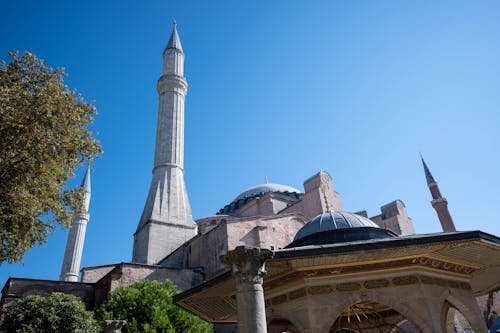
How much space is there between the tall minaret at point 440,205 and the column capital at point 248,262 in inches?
739

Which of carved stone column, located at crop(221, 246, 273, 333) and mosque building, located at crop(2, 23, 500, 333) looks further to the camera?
mosque building, located at crop(2, 23, 500, 333)

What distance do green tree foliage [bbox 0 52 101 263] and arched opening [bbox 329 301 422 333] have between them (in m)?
5.63

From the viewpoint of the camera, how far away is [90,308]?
610 inches

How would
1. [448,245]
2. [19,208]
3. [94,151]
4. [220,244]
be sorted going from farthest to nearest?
[220,244] → [94,151] → [19,208] → [448,245]

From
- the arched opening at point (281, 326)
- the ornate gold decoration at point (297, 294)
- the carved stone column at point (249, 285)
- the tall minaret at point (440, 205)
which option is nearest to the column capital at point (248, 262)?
the carved stone column at point (249, 285)

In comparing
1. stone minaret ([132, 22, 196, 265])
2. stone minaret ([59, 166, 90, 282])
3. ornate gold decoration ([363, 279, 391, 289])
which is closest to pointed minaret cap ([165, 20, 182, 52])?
stone minaret ([132, 22, 196, 265])

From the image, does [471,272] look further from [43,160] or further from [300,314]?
[43,160]

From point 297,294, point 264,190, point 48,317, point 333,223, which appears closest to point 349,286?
point 297,294

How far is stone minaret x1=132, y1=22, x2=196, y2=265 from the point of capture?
1977cm

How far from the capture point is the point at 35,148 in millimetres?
6668

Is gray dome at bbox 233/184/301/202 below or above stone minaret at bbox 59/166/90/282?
above

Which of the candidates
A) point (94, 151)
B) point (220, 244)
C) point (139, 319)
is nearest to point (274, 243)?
point (220, 244)

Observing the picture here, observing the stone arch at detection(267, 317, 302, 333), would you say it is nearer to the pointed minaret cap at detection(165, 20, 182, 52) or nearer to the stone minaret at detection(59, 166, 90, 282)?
the stone minaret at detection(59, 166, 90, 282)

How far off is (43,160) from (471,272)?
716cm
